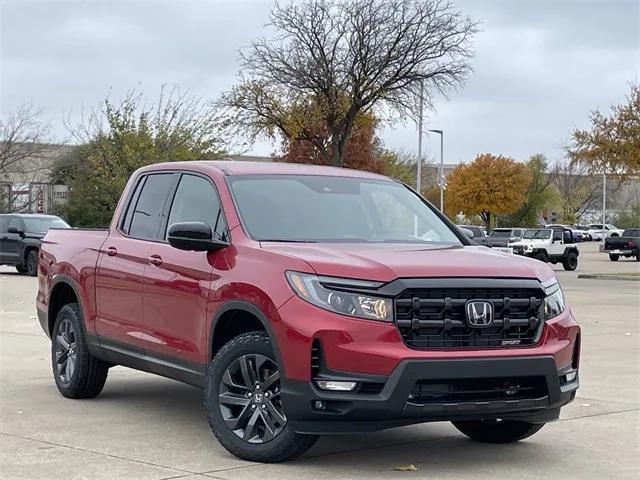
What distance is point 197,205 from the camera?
773cm

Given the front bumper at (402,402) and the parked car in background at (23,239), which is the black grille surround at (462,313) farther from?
the parked car in background at (23,239)

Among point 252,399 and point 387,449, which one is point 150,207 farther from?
point 387,449

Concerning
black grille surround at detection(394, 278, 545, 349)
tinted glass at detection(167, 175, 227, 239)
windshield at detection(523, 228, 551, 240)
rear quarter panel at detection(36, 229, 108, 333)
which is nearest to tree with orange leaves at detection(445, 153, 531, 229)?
windshield at detection(523, 228, 551, 240)

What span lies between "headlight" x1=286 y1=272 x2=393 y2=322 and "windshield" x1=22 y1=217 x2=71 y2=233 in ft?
80.2

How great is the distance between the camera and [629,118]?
109ft

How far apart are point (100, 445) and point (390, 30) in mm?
26643

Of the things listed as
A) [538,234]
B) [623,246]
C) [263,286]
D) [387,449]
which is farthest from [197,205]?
[623,246]

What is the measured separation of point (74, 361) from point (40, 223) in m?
22.1

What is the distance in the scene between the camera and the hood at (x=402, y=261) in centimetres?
612

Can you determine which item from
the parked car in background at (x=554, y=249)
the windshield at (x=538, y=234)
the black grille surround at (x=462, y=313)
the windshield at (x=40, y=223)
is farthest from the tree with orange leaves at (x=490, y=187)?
the black grille surround at (x=462, y=313)

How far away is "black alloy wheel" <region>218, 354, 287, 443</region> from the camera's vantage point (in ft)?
20.8

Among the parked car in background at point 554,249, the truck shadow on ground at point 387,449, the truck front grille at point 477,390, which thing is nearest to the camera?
the truck front grille at point 477,390

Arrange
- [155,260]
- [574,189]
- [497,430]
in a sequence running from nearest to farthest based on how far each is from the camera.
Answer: [497,430] → [155,260] → [574,189]

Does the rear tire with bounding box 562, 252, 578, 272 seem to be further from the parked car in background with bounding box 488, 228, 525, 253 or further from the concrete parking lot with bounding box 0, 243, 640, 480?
the concrete parking lot with bounding box 0, 243, 640, 480
